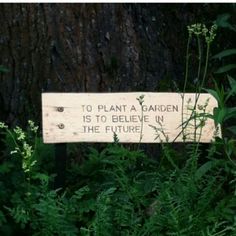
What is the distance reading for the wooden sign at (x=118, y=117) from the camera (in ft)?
10.9

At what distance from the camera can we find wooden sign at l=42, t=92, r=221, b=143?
3.33 metres

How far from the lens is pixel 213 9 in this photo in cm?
448

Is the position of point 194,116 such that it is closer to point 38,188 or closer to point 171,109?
point 171,109

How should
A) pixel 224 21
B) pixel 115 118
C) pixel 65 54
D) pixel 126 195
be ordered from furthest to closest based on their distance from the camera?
pixel 224 21 → pixel 65 54 → pixel 115 118 → pixel 126 195

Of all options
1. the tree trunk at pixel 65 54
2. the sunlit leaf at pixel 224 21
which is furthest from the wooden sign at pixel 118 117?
the sunlit leaf at pixel 224 21

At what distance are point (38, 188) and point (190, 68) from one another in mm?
1579

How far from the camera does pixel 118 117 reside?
3.36 metres

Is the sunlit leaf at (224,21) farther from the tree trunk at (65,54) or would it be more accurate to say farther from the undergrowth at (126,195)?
the undergrowth at (126,195)

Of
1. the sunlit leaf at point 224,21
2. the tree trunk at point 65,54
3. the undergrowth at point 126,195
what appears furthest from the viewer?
the sunlit leaf at point 224,21

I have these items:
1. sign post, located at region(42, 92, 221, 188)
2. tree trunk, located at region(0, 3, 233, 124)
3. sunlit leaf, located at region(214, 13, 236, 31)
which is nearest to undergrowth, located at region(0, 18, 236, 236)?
sign post, located at region(42, 92, 221, 188)

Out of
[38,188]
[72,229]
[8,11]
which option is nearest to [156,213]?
[72,229]

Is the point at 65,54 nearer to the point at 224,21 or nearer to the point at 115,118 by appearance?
the point at 115,118

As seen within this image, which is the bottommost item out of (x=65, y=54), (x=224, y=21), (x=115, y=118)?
(x=115, y=118)

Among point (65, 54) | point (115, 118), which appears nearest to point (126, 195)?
point (115, 118)
